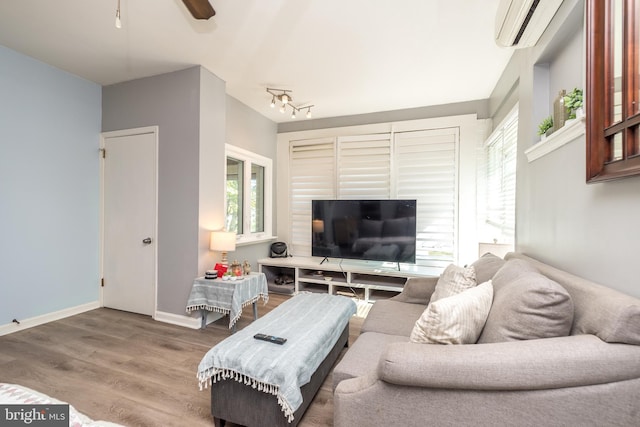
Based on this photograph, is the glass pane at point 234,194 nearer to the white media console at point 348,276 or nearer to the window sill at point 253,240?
the window sill at point 253,240

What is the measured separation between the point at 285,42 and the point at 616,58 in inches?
Result: 85.0

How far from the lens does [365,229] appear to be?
3676 millimetres

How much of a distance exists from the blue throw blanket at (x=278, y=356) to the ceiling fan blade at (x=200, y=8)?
1944 millimetres

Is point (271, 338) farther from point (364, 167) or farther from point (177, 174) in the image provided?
point (364, 167)

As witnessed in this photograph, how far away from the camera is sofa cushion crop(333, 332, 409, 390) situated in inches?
52.1

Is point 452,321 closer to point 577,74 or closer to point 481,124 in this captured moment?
point 577,74

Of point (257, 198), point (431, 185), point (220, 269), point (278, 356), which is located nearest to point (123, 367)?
point (220, 269)

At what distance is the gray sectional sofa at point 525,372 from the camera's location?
84 cm

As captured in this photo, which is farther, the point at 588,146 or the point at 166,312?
the point at 166,312

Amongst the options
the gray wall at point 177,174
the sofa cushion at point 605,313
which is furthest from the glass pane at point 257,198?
the sofa cushion at point 605,313

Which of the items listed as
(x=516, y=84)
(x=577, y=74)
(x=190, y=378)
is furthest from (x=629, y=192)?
(x=190, y=378)

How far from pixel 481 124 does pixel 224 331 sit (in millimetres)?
3850

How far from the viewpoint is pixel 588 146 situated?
3.92 ft

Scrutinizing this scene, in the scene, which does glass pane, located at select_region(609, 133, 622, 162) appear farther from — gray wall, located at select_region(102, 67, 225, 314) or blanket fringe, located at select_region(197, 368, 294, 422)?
gray wall, located at select_region(102, 67, 225, 314)
